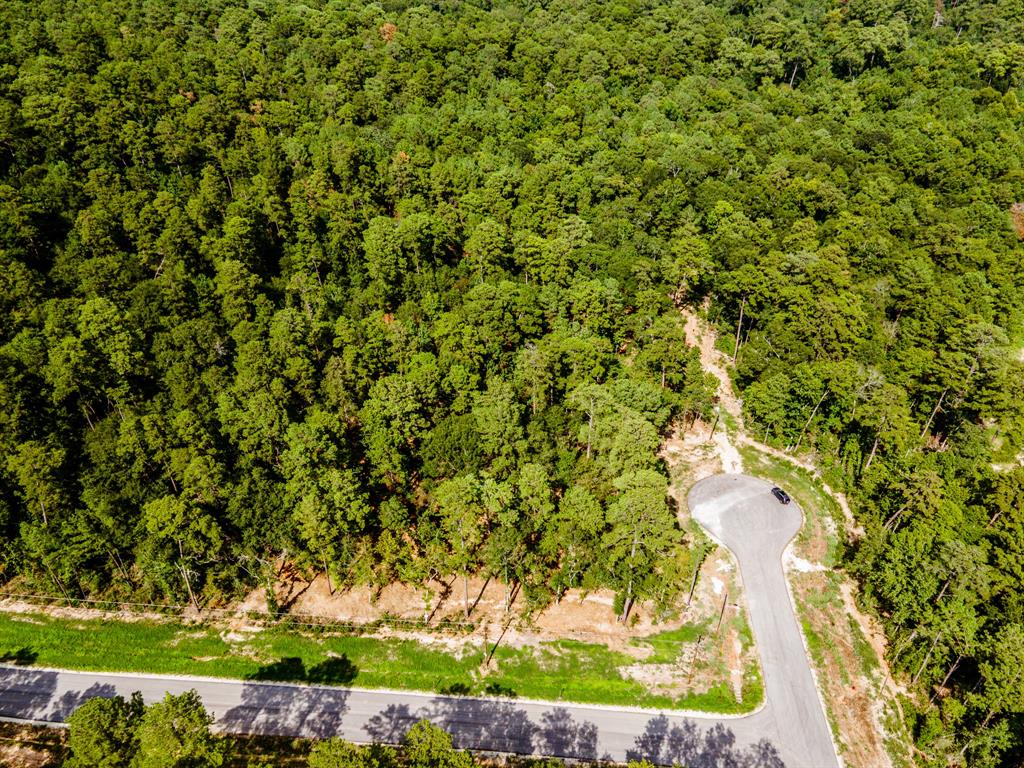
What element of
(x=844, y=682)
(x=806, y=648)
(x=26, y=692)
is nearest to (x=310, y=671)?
(x=26, y=692)

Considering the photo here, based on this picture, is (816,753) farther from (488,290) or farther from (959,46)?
(959,46)

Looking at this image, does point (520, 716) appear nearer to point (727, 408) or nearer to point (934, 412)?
point (727, 408)

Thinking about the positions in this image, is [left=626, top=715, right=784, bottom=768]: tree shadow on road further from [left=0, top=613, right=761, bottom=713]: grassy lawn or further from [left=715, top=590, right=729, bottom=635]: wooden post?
[left=715, top=590, right=729, bottom=635]: wooden post

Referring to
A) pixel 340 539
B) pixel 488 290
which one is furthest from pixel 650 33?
pixel 340 539

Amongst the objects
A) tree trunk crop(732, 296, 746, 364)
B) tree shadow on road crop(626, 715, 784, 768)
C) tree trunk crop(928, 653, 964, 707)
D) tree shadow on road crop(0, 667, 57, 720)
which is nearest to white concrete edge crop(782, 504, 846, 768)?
tree shadow on road crop(626, 715, 784, 768)

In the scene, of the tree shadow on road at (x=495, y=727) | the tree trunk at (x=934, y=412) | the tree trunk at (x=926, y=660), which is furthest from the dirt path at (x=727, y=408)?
the tree shadow on road at (x=495, y=727)

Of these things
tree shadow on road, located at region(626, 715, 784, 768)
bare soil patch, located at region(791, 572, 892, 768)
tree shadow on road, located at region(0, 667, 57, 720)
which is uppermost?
bare soil patch, located at region(791, 572, 892, 768)
